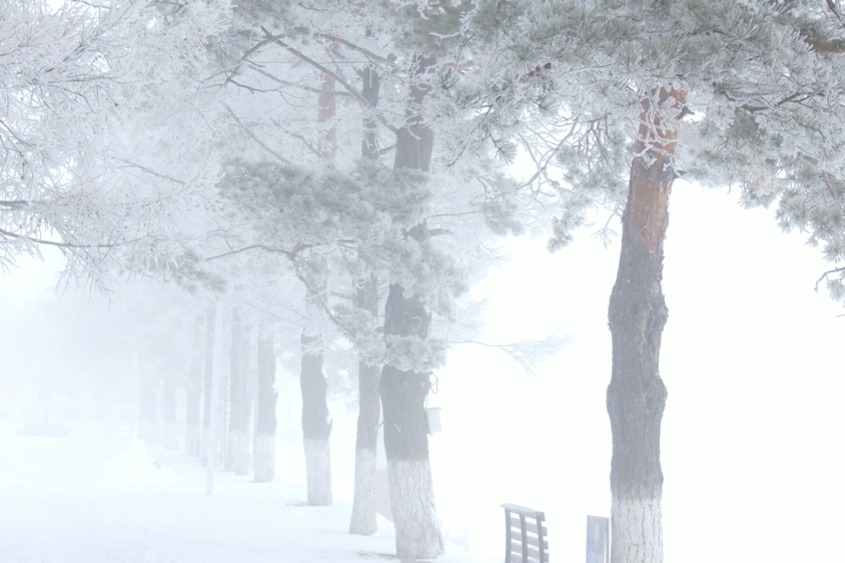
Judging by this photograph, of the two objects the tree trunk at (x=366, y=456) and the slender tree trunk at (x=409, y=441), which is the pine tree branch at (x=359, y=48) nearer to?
the slender tree trunk at (x=409, y=441)

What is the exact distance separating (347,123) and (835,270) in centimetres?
915

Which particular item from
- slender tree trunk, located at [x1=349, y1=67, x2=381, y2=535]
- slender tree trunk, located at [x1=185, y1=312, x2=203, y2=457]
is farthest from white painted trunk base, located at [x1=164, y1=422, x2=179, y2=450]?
slender tree trunk, located at [x1=349, y1=67, x2=381, y2=535]

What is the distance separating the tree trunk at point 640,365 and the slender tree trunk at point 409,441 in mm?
4040

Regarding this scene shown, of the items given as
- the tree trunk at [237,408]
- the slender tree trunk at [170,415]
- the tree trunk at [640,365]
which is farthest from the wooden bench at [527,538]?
the slender tree trunk at [170,415]

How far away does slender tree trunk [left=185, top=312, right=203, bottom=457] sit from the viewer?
135ft

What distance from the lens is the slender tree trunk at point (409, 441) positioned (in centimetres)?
1351

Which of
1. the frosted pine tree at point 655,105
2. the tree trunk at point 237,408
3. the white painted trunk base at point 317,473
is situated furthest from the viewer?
the tree trunk at point 237,408

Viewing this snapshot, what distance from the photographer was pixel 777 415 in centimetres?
6269

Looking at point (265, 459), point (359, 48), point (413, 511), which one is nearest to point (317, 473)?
point (265, 459)

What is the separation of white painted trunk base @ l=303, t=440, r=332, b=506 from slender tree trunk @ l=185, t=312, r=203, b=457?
63.5 feet

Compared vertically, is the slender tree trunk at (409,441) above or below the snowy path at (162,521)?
above

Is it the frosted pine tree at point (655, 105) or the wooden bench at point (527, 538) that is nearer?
the frosted pine tree at point (655, 105)

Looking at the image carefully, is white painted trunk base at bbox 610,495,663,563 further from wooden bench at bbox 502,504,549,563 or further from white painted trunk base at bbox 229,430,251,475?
white painted trunk base at bbox 229,430,251,475

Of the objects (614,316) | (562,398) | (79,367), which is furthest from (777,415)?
(614,316)
